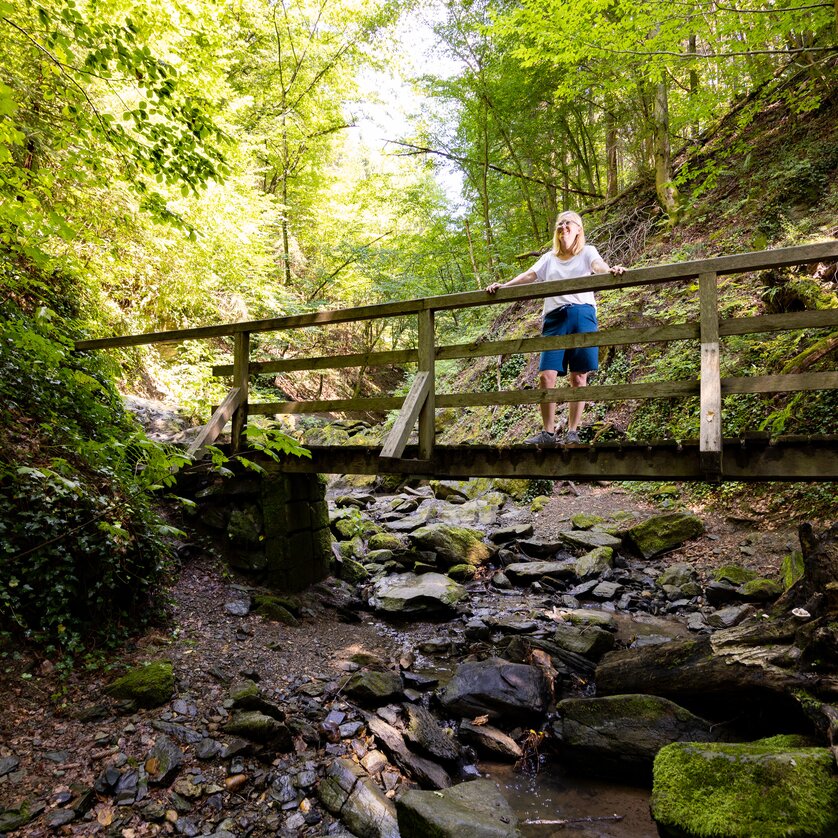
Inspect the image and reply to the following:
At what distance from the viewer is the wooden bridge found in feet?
12.4

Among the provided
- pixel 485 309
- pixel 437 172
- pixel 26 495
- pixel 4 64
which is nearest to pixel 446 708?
pixel 26 495

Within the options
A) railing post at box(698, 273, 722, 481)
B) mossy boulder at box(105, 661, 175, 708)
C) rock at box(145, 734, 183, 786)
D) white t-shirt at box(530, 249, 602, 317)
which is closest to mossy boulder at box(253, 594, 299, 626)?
mossy boulder at box(105, 661, 175, 708)

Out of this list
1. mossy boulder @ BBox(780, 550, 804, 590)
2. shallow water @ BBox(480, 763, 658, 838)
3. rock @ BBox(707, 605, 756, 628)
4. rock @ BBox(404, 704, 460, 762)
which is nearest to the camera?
shallow water @ BBox(480, 763, 658, 838)

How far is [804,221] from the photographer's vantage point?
9.76m

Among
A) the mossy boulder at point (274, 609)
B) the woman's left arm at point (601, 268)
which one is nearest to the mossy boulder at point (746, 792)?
the woman's left arm at point (601, 268)

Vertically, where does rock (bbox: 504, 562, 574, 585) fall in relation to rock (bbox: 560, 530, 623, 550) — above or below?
below

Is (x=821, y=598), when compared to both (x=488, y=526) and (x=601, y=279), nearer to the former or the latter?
(x=601, y=279)

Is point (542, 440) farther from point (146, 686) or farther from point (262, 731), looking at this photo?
point (146, 686)

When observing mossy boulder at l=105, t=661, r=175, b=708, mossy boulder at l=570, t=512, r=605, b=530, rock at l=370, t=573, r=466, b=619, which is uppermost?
mossy boulder at l=570, t=512, r=605, b=530

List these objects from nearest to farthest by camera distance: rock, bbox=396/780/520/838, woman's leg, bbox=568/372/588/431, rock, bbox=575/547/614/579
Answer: rock, bbox=396/780/520/838
woman's leg, bbox=568/372/588/431
rock, bbox=575/547/614/579

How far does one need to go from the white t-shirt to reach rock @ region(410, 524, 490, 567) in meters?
4.43

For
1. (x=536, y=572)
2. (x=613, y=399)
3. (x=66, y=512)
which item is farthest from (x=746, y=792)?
(x=66, y=512)

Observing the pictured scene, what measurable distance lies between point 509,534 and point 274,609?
4308mm

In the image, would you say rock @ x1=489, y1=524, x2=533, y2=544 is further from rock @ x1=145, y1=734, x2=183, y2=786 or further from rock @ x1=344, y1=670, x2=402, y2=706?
rock @ x1=145, y1=734, x2=183, y2=786
